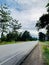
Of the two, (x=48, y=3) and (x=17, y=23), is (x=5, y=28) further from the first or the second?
(x=48, y=3)

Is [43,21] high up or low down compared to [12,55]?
up

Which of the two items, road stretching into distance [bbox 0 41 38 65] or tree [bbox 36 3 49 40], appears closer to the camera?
road stretching into distance [bbox 0 41 38 65]

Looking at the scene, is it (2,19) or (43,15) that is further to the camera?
(2,19)

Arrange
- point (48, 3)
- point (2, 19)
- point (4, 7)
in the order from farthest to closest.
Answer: point (2, 19), point (4, 7), point (48, 3)

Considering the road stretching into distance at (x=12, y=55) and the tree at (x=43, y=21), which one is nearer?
the road stretching into distance at (x=12, y=55)

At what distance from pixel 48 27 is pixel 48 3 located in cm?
844

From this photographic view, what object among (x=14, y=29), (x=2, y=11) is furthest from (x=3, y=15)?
(x=14, y=29)

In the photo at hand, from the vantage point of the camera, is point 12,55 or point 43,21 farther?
point 43,21

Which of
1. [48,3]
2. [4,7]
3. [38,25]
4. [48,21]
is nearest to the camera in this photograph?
[48,3]

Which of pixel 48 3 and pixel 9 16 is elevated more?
pixel 9 16

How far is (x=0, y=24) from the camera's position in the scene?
99.3 meters

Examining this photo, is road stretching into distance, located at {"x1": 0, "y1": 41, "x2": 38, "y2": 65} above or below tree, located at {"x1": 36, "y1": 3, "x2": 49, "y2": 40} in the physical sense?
below

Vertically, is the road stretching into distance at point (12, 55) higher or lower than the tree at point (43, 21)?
lower

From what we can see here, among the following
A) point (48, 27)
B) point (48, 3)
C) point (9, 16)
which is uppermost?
point (9, 16)
